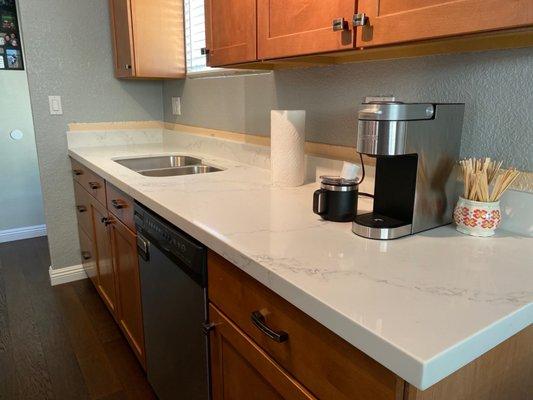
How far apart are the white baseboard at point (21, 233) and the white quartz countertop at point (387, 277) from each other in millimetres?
2929

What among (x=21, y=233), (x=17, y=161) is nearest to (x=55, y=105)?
(x=17, y=161)

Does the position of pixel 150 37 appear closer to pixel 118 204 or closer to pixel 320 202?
pixel 118 204

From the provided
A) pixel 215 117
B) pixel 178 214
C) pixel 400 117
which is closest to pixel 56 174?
pixel 215 117

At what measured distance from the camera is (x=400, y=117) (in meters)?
0.90

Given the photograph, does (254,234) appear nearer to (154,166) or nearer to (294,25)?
(294,25)

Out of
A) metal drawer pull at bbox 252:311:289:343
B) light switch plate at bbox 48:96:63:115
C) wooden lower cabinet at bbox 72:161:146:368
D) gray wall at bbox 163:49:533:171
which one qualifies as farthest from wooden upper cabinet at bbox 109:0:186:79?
metal drawer pull at bbox 252:311:289:343

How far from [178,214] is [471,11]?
85 cm

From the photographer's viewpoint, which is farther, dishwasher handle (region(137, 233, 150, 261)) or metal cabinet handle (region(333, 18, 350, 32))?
dishwasher handle (region(137, 233, 150, 261))

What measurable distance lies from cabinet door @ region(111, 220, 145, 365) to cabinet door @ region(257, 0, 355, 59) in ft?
2.93

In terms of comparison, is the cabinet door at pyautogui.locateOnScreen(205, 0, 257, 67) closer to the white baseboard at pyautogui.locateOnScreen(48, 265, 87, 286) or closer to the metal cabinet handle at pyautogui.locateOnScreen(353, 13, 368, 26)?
the metal cabinet handle at pyautogui.locateOnScreen(353, 13, 368, 26)

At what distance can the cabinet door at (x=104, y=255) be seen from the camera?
204 centimetres

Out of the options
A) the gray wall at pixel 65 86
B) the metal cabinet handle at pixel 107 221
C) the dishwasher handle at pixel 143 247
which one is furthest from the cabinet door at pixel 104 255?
the gray wall at pixel 65 86

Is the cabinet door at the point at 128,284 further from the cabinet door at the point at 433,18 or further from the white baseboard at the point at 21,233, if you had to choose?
the white baseboard at the point at 21,233

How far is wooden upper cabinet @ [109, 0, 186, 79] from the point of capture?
7.82 feet
